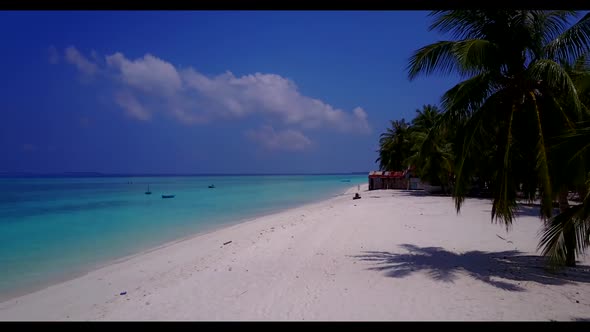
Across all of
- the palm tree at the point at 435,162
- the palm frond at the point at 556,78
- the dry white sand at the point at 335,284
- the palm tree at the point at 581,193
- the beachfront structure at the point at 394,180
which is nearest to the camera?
the palm tree at the point at 581,193

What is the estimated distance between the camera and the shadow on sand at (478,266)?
556 cm

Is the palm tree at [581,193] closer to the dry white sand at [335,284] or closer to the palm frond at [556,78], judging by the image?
the palm frond at [556,78]

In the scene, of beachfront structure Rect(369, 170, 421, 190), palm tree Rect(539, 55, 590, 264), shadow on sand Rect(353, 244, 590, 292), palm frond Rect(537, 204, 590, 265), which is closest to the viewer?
palm tree Rect(539, 55, 590, 264)

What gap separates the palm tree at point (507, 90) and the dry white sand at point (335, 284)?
1372 millimetres

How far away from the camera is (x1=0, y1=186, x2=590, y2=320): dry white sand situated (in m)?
4.45

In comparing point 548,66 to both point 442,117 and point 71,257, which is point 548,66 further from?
point 71,257

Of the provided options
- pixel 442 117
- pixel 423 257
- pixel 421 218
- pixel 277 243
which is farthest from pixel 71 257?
pixel 421 218

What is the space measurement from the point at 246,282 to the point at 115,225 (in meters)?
14.9

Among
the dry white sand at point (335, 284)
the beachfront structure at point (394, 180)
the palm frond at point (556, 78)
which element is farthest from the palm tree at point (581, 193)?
the beachfront structure at point (394, 180)

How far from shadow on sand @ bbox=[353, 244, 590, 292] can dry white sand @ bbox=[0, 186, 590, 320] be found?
0.06 feet

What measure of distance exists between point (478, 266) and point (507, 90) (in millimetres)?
3375

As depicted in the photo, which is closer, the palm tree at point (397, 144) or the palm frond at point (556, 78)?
the palm frond at point (556, 78)

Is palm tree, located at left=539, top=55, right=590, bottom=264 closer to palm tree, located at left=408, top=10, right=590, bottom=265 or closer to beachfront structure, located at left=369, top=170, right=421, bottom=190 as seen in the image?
palm tree, located at left=408, top=10, right=590, bottom=265

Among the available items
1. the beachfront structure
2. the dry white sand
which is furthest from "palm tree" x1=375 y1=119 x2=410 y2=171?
the dry white sand
